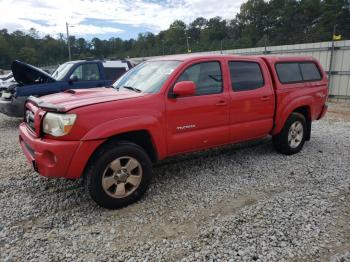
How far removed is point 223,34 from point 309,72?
2382 inches

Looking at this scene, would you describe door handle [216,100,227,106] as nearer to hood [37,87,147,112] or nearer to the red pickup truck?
the red pickup truck

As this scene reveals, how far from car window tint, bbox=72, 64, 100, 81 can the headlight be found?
18.3ft

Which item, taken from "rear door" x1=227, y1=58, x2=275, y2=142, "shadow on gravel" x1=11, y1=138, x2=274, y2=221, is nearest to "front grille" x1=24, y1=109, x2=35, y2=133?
"shadow on gravel" x1=11, y1=138, x2=274, y2=221

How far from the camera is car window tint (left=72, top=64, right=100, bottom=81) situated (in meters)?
8.38

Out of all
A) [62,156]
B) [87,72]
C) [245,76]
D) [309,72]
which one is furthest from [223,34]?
[62,156]

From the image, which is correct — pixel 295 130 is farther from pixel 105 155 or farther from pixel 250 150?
pixel 105 155

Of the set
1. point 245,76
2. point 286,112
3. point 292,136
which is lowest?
point 292,136

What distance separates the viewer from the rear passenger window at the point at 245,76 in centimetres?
437

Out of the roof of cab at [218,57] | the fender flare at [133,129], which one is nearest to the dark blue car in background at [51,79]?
the roof of cab at [218,57]

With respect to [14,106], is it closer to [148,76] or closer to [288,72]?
[148,76]

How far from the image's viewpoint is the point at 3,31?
8381 cm

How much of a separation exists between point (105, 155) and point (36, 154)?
2.51 feet

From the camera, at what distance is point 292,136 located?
5.28 meters

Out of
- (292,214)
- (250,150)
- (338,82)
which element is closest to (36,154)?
(292,214)
